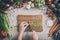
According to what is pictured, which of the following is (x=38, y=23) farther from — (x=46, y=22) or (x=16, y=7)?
(x=16, y=7)

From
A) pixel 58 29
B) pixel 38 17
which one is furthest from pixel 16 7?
pixel 58 29

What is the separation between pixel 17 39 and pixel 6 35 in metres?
0.09

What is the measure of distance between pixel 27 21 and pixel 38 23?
0.09m

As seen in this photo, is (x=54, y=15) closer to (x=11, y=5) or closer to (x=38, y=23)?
(x=38, y=23)

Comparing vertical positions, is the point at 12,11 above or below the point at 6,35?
above

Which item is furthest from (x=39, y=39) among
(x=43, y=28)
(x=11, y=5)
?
(x=11, y=5)

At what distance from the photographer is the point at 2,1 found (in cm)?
202

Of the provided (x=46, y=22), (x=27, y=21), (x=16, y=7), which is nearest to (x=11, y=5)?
(x=16, y=7)

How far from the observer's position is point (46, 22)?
202 centimetres

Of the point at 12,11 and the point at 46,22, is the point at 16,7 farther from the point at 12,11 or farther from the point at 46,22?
the point at 46,22

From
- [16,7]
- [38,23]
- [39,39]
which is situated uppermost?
[16,7]

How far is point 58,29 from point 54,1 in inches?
8.6

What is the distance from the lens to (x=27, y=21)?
2021mm

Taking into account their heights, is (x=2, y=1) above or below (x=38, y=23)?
above
